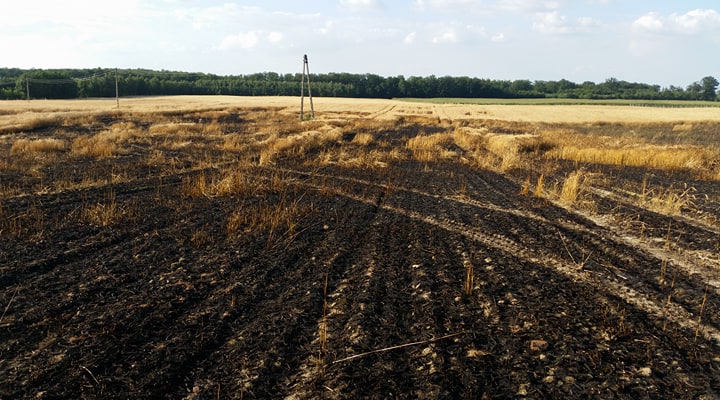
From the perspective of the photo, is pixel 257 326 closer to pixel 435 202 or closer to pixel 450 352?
pixel 450 352

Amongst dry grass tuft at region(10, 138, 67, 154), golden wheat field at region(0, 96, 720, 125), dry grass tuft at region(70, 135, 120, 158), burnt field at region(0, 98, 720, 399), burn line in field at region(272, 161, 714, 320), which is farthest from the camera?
golden wheat field at region(0, 96, 720, 125)

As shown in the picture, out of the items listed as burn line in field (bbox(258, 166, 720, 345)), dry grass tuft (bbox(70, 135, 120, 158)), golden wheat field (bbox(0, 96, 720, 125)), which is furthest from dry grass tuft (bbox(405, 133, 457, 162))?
golden wheat field (bbox(0, 96, 720, 125))

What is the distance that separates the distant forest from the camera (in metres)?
81.7

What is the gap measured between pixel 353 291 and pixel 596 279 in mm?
3206

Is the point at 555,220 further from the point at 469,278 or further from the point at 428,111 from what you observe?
the point at 428,111

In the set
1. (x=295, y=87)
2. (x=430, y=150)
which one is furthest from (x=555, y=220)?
(x=295, y=87)

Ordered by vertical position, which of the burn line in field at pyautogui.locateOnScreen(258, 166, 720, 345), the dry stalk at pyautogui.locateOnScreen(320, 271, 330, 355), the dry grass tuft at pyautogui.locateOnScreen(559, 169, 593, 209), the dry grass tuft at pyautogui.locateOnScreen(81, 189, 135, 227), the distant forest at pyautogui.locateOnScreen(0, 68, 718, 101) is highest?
the distant forest at pyautogui.locateOnScreen(0, 68, 718, 101)

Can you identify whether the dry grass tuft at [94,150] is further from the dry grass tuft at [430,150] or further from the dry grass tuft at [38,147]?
the dry grass tuft at [430,150]

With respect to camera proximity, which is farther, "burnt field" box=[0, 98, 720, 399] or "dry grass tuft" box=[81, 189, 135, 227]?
"dry grass tuft" box=[81, 189, 135, 227]

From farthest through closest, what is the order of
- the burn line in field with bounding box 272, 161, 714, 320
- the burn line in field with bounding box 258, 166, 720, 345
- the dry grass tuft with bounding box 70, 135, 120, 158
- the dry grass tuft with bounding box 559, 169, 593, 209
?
the dry grass tuft with bounding box 70, 135, 120, 158, the dry grass tuft with bounding box 559, 169, 593, 209, the burn line in field with bounding box 272, 161, 714, 320, the burn line in field with bounding box 258, 166, 720, 345

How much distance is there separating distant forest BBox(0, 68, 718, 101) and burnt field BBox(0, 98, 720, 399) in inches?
3413

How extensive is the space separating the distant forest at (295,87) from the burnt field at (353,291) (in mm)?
86691

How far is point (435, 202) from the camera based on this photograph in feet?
31.9

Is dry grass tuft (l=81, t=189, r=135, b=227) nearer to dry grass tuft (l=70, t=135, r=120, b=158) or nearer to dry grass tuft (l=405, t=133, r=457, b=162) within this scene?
dry grass tuft (l=70, t=135, r=120, b=158)
